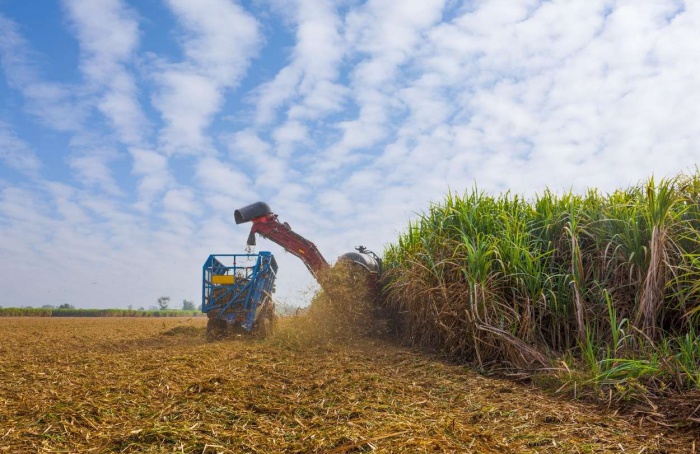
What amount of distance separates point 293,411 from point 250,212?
709 centimetres

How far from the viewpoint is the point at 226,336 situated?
33.3ft

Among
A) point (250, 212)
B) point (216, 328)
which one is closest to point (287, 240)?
point (250, 212)

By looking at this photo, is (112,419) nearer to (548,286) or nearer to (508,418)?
(508,418)

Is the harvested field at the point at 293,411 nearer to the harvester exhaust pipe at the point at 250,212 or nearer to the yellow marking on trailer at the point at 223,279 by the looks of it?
the yellow marking on trailer at the point at 223,279

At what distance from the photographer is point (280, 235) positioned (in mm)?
10953

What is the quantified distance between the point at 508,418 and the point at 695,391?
5.32ft

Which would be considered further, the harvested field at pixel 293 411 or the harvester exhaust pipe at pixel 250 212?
the harvester exhaust pipe at pixel 250 212

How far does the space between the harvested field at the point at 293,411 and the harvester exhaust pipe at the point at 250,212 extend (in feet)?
15.3

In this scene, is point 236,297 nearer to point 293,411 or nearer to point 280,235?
point 280,235

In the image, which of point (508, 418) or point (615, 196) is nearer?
point (508, 418)

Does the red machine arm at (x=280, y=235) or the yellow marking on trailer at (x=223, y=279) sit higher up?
the red machine arm at (x=280, y=235)

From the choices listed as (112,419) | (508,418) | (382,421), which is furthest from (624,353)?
(112,419)

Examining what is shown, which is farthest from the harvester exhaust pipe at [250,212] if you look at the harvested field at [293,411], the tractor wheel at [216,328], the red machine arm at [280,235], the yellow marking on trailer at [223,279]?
the harvested field at [293,411]

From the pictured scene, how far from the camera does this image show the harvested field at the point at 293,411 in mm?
3383
